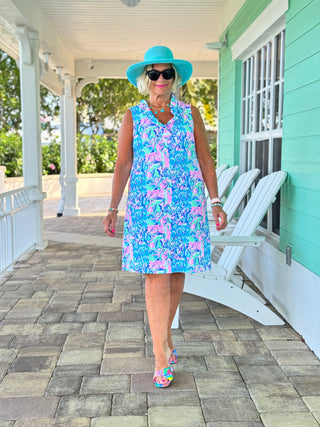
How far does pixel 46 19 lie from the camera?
679 centimetres

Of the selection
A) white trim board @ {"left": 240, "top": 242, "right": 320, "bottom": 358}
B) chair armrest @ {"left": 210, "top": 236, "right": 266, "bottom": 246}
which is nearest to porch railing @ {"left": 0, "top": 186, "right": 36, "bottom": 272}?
chair armrest @ {"left": 210, "top": 236, "right": 266, "bottom": 246}

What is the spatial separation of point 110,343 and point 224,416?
3.58 feet

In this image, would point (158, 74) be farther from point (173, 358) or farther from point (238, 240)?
point (173, 358)

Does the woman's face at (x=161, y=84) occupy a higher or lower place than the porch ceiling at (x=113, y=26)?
lower

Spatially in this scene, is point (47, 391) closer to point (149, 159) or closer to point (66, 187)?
point (149, 159)

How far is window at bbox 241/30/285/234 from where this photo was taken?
430cm

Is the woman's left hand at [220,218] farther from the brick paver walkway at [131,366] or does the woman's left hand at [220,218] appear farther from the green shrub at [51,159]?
the green shrub at [51,159]

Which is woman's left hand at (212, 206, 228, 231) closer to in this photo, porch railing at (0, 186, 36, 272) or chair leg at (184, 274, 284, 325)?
chair leg at (184, 274, 284, 325)

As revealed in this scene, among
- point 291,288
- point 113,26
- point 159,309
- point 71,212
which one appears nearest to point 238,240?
point 291,288

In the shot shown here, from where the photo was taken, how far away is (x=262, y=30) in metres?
4.36

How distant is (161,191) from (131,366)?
103cm

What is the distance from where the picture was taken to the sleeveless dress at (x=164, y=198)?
2455 mm

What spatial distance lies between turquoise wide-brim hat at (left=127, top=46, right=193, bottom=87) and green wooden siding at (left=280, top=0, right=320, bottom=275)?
895 mm

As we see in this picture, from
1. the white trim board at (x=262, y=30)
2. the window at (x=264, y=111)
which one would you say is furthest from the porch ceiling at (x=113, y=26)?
the window at (x=264, y=111)
